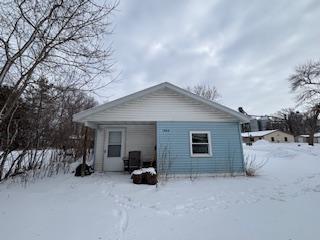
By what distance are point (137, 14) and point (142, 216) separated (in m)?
5.81

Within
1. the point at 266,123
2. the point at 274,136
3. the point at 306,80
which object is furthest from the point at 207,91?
the point at 266,123

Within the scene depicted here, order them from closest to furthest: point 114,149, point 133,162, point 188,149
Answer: point 188,149 → point 133,162 → point 114,149

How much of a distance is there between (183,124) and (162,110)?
1156mm

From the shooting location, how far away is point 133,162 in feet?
29.7

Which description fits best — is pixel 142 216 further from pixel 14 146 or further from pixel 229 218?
pixel 14 146

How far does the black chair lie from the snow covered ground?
107 inches

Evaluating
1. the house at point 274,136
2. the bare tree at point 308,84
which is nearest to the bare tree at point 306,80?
the bare tree at point 308,84

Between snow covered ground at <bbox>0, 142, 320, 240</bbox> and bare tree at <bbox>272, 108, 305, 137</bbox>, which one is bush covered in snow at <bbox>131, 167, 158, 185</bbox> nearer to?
snow covered ground at <bbox>0, 142, 320, 240</bbox>

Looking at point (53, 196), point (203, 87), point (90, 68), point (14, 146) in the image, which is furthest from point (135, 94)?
point (203, 87)

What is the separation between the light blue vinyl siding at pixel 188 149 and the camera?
8.21 meters

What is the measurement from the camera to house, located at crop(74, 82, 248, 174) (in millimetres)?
8266

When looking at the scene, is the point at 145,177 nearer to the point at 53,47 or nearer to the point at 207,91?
the point at 53,47

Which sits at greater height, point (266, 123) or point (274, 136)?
point (266, 123)

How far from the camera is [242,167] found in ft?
27.9
